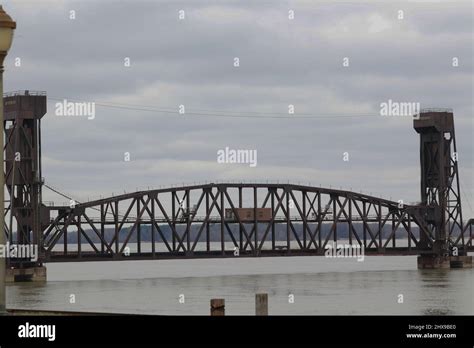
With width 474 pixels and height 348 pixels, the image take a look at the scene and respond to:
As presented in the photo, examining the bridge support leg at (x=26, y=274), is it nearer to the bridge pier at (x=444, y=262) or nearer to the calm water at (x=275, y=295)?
the calm water at (x=275, y=295)

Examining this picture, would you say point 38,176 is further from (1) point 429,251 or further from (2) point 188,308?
(1) point 429,251

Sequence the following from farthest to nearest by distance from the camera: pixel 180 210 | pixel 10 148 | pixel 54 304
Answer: pixel 180 210 < pixel 10 148 < pixel 54 304

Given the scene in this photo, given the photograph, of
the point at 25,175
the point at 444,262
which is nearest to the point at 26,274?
the point at 25,175

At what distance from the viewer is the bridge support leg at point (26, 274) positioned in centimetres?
10944

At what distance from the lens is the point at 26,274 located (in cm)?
11162

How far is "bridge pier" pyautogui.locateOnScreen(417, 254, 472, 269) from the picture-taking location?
142m

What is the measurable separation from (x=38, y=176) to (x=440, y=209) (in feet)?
167

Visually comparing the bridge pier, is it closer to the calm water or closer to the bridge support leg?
the calm water

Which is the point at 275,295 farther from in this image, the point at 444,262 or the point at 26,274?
the point at 444,262

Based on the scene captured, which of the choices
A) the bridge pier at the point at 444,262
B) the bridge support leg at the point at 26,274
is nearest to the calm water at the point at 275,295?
the bridge support leg at the point at 26,274
